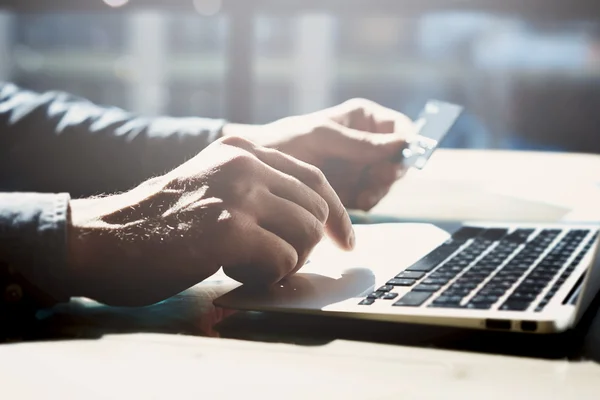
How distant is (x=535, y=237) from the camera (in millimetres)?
656

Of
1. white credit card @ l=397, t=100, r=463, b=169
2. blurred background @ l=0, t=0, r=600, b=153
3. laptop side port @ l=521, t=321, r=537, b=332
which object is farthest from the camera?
blurred background @ l=0, t=0, r=600, b=153

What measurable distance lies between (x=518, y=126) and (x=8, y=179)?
106 cm

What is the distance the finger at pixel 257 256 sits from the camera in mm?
476

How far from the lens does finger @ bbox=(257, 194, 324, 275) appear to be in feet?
1.58

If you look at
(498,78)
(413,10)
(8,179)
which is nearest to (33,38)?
(8,179)

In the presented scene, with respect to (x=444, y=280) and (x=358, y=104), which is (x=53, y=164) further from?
(x=444, y=280)

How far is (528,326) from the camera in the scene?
40 centimetres

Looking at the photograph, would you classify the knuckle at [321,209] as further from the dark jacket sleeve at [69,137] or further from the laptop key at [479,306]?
the dark jacket sleeve at [69,137]

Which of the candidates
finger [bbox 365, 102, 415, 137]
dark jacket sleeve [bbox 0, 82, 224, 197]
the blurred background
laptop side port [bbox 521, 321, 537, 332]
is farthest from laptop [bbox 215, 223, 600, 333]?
the blurred background

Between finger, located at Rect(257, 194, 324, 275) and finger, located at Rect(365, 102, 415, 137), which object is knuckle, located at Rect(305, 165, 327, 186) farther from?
finger, located at Rect(365, 102, 415, 137)

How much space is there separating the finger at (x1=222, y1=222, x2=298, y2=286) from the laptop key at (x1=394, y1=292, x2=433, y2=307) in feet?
0.27

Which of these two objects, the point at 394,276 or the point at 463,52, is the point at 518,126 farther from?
the point at 394,276

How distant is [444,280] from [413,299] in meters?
0.05

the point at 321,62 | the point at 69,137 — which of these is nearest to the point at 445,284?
the point at 69,137
